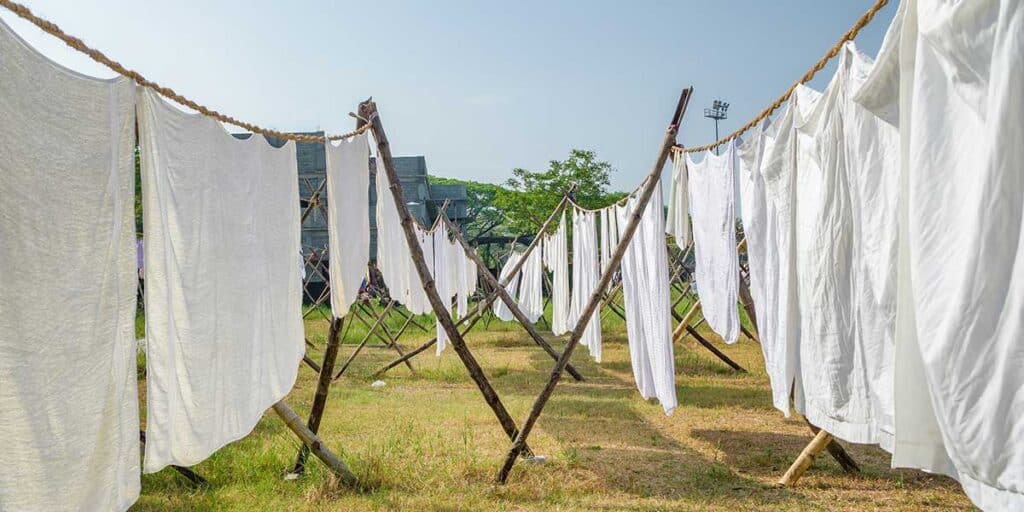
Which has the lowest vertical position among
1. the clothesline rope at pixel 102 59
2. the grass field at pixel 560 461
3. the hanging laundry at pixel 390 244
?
the grass field at pixel 560 461

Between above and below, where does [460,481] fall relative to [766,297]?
below

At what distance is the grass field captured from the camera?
3732 millimetres

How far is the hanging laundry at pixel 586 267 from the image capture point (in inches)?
286

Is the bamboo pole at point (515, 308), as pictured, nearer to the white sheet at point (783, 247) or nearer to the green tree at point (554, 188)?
the white sheet at point (783, 247)

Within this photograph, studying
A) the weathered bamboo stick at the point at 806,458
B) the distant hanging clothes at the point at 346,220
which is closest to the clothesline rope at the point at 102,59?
the distant hanging clothes at the point at 346,220

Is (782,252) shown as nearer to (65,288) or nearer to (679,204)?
(679,204)

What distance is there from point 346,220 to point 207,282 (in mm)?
1341

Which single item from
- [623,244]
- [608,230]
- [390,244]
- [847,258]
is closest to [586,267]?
[608,230]

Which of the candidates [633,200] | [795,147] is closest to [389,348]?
[633,200]

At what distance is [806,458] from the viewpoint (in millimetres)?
3879

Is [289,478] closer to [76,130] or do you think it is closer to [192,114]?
[192,114]

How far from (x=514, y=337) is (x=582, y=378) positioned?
520 cm

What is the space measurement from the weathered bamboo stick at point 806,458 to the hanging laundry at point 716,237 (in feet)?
2.23

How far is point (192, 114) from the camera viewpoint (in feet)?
8.30
